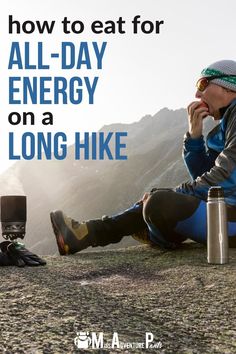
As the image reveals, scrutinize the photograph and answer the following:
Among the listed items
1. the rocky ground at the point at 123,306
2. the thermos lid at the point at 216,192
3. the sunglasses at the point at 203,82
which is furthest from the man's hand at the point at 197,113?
the rocky ground at the point at 123,306

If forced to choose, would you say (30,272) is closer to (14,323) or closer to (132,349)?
(14,323)

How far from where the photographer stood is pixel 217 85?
577 cm

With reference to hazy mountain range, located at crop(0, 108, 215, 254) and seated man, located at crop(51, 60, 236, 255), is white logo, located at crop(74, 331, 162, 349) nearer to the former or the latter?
seated man, located at crop(51, 60, 236, 255)

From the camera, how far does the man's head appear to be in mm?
5750

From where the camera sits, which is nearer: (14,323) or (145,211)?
(14,323)

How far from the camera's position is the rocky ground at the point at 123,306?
8.31ft

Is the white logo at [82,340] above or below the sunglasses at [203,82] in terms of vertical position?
below

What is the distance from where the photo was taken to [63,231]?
6.00 m

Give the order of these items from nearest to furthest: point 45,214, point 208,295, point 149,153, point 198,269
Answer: point 208,295 → point 198,269 → point 45,214 → point 149,153

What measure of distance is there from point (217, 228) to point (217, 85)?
178 cm

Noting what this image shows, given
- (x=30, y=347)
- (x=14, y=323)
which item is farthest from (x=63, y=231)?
(x=30, y=347)

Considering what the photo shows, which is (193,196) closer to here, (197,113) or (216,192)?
(216,192)

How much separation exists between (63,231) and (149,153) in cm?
14351

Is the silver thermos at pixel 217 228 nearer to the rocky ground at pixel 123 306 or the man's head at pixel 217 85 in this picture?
A: the rocky ground at pixel 123 306
